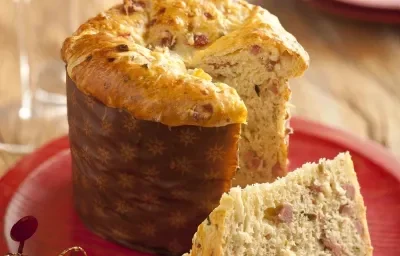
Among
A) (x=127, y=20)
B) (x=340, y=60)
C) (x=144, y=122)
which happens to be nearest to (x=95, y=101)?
(x=144, y=122)

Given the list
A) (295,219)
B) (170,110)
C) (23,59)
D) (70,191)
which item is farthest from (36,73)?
(295,219)

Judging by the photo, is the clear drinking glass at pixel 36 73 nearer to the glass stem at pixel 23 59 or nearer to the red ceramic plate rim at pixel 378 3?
the glass stem at pixel 23 59

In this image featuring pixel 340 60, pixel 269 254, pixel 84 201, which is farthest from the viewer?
pixel 340 60

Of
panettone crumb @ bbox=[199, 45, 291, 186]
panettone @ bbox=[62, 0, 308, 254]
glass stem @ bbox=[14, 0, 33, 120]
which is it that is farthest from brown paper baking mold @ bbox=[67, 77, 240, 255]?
glass stem @ bbox=[14, 0, 33, 120]

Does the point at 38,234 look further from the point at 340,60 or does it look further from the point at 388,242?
the point at 340,60

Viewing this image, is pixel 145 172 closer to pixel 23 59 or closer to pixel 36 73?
pixel 23 59

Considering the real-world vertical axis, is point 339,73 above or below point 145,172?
below
